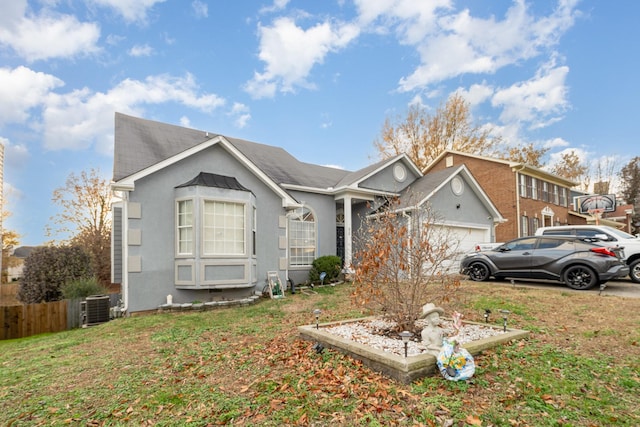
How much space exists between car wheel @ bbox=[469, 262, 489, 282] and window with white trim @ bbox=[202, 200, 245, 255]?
8.27 meters

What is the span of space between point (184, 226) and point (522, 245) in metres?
10.9

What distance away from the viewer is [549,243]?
A: 1052 cm

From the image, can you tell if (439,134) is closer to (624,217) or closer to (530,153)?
(530,153)

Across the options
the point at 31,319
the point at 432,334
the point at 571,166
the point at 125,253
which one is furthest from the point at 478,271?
the point at 571,166

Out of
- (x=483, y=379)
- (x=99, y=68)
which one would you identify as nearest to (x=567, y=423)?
(x=483, y=379)

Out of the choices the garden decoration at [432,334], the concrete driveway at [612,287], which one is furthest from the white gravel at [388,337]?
the concrete driveway at [612,287]

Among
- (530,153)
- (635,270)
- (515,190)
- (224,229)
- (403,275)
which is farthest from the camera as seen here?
(530,153)

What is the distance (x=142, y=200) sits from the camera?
29.7 ft

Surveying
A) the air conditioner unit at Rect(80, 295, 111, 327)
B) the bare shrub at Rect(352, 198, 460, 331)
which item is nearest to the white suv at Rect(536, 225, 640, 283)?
the bare shrub at Rect(352, 198, 460, 331)

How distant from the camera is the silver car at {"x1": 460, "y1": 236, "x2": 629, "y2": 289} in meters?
9.34

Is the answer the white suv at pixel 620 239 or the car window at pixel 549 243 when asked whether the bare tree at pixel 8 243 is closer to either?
the car window at pixel 549 243

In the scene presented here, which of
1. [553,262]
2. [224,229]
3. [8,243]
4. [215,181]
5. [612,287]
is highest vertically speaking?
[215,181]

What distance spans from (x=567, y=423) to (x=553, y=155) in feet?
128

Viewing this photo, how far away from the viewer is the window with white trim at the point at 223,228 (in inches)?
374
